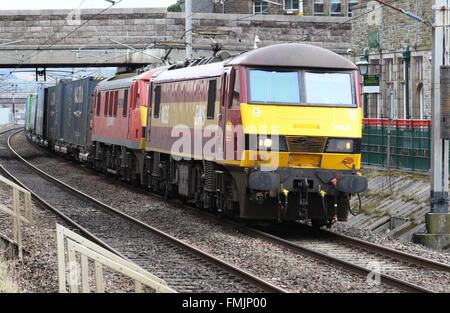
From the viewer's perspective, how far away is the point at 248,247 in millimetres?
15617

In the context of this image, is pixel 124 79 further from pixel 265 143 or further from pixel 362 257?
pixel 362 257

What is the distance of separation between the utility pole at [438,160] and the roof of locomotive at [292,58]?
6.86ft

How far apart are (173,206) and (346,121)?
6.46 m

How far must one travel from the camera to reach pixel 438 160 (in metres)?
18.3

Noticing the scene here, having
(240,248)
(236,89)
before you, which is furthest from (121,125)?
(240,248)

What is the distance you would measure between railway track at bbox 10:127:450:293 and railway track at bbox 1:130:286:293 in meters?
1.56

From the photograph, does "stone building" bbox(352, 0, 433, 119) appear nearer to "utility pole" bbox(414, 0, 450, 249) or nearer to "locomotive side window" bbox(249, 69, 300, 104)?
"utility pole" bbox(414, 0, 450, 249)

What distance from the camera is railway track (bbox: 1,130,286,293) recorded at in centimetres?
1239

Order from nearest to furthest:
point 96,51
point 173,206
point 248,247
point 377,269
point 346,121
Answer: point 377,269
point 248,247
point 346,121
point 173,206
point 96,51

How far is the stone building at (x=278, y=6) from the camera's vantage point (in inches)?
2771

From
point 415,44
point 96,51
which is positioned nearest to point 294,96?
point 415,44

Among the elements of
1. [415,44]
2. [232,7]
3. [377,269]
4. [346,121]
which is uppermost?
[232,7]

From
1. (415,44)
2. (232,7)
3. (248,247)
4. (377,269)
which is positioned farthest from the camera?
(232,7)
